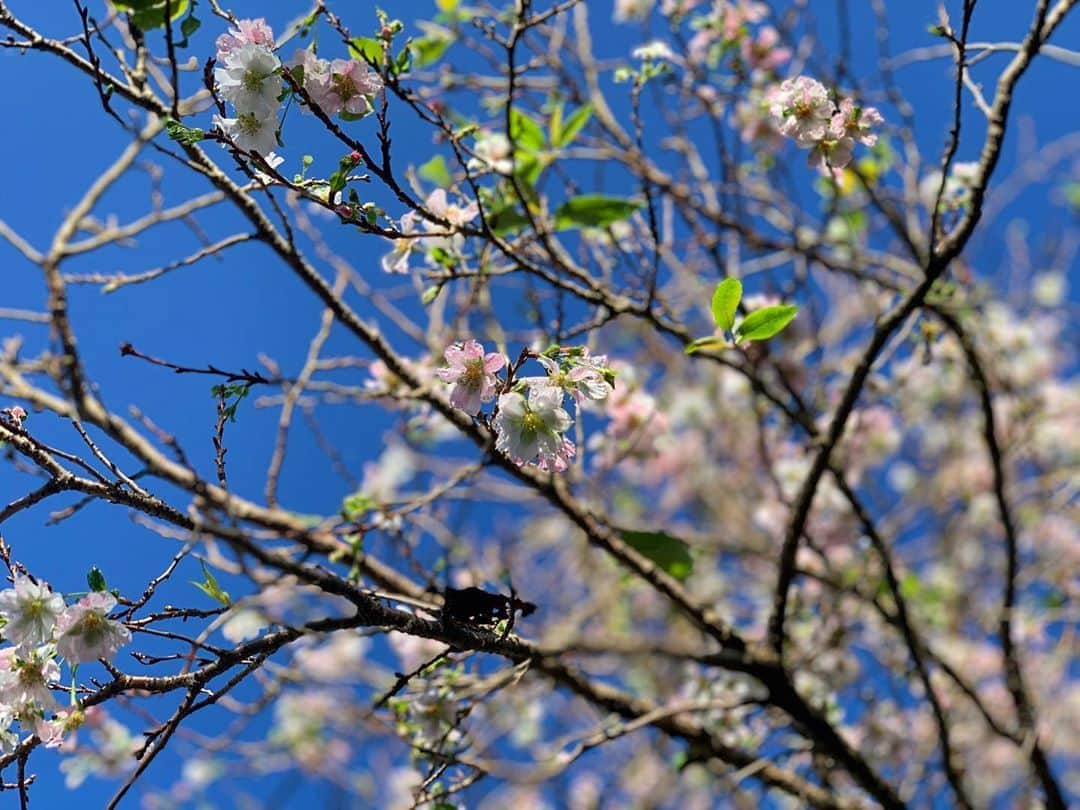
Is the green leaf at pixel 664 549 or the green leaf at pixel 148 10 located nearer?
the green leaf at pixel 148 10

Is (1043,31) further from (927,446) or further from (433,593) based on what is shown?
(927,446)

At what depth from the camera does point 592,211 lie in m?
1.50

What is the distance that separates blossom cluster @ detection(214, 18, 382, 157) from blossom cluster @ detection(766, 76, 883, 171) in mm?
537

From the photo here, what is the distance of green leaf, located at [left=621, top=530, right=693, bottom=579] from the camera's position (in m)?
1.51

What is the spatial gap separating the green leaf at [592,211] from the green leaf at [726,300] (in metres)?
0.47

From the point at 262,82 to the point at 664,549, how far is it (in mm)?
971

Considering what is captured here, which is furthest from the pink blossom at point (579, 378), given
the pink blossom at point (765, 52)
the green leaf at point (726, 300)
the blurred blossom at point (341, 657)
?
the blurred blossom at point (341, 657)

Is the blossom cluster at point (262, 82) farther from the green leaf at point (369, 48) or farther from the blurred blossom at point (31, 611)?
the blurred blossom at point (31, 611)

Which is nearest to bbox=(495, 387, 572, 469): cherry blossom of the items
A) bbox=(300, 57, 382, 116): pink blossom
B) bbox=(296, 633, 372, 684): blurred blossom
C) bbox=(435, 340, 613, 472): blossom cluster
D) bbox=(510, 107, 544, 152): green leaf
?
bbox=(435, 340, 613, 472): blossom cluster

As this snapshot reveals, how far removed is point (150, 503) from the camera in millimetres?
914

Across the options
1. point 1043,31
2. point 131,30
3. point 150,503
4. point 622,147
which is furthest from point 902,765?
point 131,30

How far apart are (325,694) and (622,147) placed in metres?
2.08

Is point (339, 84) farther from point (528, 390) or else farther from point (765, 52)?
point (765, 52)

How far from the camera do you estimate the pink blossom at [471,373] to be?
0.90 meters
